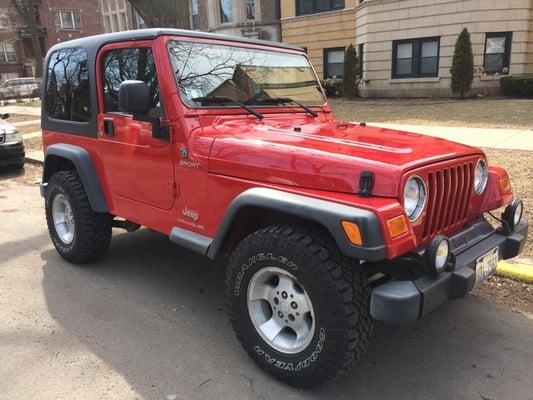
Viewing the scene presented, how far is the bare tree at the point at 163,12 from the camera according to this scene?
26.0 ft

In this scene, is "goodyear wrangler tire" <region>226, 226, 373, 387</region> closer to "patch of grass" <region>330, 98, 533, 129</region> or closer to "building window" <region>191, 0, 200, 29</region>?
"patch of grass" <region>330, 98, 533, 129</region>

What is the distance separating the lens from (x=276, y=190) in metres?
2.62

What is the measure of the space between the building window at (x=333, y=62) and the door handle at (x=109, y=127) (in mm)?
19913

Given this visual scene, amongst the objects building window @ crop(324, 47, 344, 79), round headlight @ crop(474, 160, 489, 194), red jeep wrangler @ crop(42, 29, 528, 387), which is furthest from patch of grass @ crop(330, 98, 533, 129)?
red jeep wrangler @ crop(42, 29, 528, 387)

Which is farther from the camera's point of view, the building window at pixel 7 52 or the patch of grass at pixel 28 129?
the building window at pixel 7 52

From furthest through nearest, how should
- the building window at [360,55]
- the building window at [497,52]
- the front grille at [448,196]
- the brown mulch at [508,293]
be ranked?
the building window at [360,55], the building window at [497,52], the brown mulch at [508,293], the front grille at [448,196]

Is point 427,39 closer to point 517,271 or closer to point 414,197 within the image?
point 517,271

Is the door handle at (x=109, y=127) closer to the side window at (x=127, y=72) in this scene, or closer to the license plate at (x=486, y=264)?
the side window at (x=127, y=72)

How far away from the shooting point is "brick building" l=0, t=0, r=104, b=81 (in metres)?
48.8

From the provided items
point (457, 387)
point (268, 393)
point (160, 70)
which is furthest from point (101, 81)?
point (457, 387)

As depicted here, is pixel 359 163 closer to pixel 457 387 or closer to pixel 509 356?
pixel 457 387

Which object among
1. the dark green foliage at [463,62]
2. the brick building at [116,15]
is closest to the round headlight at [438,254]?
the dark green foliage at [463,62]

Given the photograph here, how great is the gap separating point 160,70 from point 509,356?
284cm

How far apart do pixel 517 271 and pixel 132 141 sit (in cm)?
314
